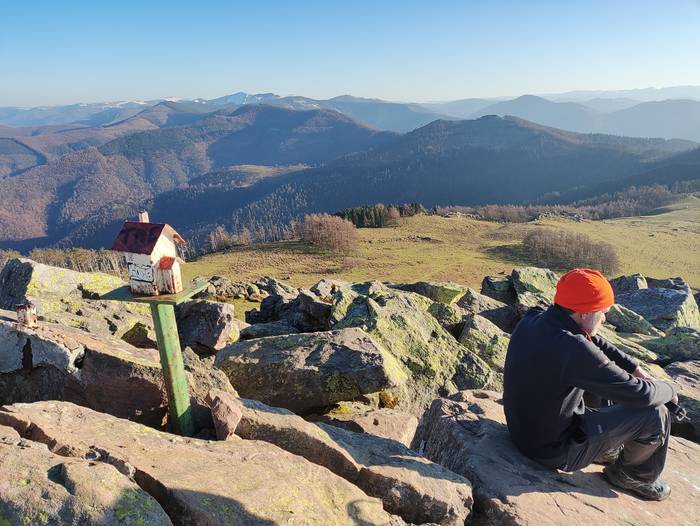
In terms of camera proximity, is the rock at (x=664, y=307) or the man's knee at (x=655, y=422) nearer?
the man's knee at (x=655, y=422)

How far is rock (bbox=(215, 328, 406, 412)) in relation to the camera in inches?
377

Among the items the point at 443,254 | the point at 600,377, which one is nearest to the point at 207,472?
the point at 600,377

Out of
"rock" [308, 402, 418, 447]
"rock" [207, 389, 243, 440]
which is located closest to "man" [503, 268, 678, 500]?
"rock" [308, 402, 418, 447]

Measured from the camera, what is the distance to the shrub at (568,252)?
82312 mm

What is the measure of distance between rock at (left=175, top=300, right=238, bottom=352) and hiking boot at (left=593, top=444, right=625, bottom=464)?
11840 mm

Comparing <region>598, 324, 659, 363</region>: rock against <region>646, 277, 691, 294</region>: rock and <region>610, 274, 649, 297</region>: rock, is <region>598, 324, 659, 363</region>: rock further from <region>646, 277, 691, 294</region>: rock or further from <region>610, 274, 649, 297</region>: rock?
<region>610, 274, 649, 297</region>: rock

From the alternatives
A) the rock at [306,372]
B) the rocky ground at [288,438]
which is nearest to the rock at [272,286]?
the rocky ground at [288,438]

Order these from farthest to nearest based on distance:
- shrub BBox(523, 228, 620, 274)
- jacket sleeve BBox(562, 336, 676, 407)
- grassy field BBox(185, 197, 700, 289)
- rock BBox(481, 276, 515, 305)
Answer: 1. shrub BBox(523, 228, 620, 274)
2. grassy field BBox(185, 197, 700, 289)
3. rock BBox(481, 276, 515, 305)
4. jacket sleeve BBox(562, 336, 676, 407)

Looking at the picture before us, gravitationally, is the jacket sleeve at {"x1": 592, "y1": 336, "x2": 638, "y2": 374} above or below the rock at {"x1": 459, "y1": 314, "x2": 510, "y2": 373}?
above

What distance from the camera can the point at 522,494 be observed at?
6.50m

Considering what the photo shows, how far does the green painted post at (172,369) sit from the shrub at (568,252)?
81198mm

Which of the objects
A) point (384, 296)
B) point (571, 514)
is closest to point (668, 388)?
point (571, 514)

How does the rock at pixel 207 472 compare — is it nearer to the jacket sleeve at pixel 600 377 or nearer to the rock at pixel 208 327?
the jacket sleeve at pixel 600 377

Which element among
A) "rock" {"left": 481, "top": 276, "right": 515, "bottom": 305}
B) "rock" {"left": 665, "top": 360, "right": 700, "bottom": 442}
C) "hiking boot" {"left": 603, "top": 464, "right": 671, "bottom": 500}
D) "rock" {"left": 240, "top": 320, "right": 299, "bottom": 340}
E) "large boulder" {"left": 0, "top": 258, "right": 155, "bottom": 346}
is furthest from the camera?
"rock" {"left": 481, "top": 276, "right": 515, "bottom": 305}
